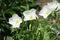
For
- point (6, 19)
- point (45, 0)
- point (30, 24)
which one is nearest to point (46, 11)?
point (30, 24)

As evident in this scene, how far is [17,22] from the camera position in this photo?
121 inches

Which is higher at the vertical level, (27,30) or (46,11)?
(46,11)

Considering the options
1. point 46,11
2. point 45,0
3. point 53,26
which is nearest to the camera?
point 46,11

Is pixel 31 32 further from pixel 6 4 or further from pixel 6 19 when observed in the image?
pixel 6 4

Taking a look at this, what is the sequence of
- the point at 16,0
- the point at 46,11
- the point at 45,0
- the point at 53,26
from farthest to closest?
1. the point at 45,0
2. the point at 16,0
3. the point at 53,26
4. the point at 46,11

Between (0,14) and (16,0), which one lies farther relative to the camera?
(16,0)

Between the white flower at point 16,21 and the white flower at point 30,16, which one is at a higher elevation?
the white flower at point 30,16

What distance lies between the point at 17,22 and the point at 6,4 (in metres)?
0.82

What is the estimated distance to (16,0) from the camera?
3.92 metres

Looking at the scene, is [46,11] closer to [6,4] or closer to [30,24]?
[30,24]

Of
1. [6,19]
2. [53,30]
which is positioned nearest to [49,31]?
[53,30]

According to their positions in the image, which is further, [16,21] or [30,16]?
[16,21]

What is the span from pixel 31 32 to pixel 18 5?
3.24ft

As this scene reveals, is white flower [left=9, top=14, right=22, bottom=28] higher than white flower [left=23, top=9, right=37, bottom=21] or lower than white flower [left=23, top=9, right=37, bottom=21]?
lower
